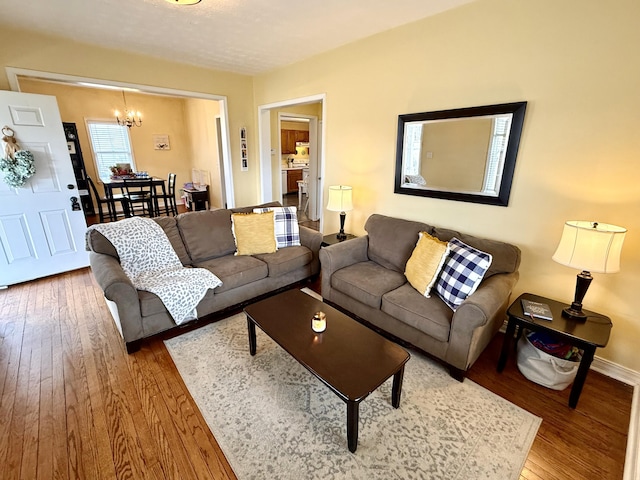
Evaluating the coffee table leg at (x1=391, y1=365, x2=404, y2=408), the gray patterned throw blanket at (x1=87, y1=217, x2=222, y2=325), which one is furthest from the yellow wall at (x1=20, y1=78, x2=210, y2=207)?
the coffee table leg at (x1=391, y1=365, x2=404, y2=408)

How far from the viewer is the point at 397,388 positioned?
1658 mm

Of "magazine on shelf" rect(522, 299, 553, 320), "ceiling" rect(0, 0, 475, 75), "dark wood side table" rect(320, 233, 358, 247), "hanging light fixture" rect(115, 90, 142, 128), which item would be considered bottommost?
"magazine on shelf" rect(522, 299, 553, 320)

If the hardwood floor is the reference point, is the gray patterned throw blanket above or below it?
above

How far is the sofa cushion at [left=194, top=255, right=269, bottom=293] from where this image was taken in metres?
2.52

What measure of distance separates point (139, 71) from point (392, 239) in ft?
12.4

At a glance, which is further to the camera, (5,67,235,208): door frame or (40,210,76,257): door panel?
(40,210,76,257): door panel

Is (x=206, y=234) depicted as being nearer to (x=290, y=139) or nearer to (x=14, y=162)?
(x=14, y=162)

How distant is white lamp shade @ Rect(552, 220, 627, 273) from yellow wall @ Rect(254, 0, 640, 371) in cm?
40

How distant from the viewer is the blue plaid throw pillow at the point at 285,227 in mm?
3137

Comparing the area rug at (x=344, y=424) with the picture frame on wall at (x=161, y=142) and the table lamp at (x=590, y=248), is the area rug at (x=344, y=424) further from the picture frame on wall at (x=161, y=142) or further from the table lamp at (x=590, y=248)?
the picture frame on wall at (x=161, y=142)

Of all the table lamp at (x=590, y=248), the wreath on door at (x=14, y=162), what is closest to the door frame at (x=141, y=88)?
the wreath on door at (x=14, y=162)

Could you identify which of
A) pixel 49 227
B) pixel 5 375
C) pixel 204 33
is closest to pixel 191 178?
pixel 49 227

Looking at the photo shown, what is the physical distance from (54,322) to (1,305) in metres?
0.79

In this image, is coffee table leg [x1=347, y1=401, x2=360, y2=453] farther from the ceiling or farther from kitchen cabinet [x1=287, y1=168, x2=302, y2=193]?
kitchen cabinet [x1=287, y1=168, x2=302, y2=193]
